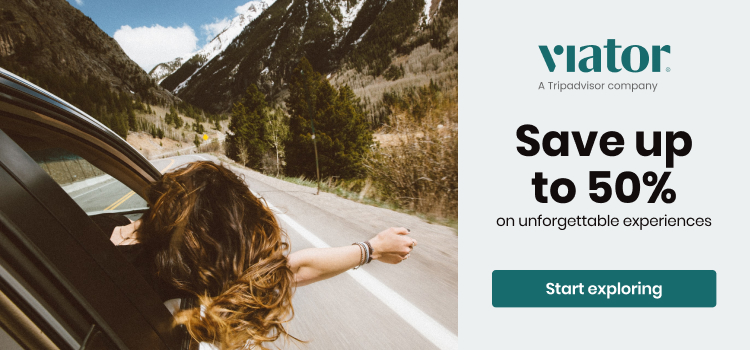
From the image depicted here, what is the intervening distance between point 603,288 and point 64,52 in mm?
13201

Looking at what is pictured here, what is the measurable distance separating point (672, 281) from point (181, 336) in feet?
9.59

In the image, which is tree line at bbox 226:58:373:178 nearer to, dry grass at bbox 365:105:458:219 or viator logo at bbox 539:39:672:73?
dry grass at bbox 365:105:458:219

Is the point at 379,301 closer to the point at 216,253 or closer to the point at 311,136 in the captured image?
the point at 216,253

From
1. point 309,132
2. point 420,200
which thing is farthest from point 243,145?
point 420,200

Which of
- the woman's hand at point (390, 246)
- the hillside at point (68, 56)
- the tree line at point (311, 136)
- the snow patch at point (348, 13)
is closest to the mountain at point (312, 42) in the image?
the snow patch at point (348, 13)

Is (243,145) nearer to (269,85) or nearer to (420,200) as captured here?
(420,200)

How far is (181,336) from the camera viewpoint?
0.95 meters

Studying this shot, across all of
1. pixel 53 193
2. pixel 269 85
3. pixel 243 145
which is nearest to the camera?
pixel 53 193

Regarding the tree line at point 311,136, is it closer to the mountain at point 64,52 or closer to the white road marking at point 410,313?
the mountain at point 64,52

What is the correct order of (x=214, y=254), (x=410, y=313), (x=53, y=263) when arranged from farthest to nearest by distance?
(x=410, y=313), (x=214, y=254), (x=53, y=263)

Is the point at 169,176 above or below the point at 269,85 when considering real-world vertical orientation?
below

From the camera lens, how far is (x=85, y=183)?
3.84 feet

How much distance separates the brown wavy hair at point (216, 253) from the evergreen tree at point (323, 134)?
18419 mm

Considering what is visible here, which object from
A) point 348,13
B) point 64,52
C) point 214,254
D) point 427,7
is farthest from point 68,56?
point 348,13
